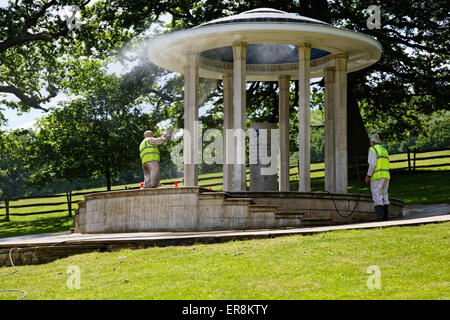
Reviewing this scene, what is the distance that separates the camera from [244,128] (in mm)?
18797

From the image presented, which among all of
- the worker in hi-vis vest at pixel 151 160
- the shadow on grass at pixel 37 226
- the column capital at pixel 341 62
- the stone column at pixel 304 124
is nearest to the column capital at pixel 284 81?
the column capital at pixel 341 62

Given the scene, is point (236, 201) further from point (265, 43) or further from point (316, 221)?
point (265, 43)

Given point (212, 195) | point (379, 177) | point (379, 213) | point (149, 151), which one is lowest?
point (379, 213)

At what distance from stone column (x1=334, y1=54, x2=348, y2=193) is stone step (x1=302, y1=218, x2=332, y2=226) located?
4.62 m

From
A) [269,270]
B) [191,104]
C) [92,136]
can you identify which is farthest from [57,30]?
[269,270]

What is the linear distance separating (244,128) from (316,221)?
4201mm

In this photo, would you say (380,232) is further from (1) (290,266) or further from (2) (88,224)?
(2) (88,224)

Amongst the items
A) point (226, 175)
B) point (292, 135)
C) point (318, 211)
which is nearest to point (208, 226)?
point (318, 211)

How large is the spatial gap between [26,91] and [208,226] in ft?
82.2

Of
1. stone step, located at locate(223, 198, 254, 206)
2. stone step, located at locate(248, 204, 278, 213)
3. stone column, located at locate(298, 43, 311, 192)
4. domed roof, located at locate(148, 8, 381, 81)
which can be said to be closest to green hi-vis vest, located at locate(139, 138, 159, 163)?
stone step, located at locate(223, 198, 254, 206)

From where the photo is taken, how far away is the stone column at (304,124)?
1905 centimetres

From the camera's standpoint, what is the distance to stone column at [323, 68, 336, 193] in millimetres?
22141

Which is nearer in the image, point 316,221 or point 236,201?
point 236,201

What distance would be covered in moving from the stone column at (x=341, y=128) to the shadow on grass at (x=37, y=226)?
511 inches
